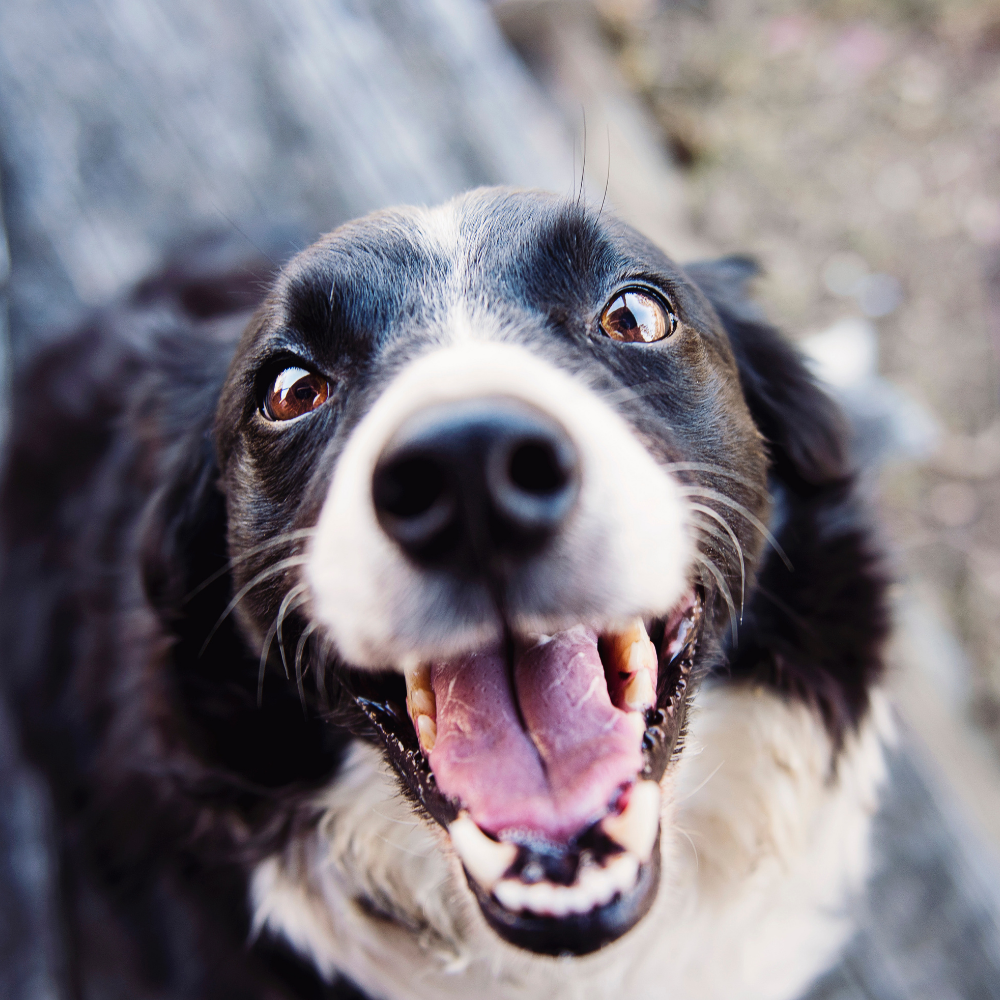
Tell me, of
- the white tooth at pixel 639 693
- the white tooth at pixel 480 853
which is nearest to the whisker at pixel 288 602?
the white tooth at pixel 480 853

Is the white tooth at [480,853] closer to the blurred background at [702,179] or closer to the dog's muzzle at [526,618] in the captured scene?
the dog's muzzle at [526,618]

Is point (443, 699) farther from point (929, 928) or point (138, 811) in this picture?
point (929, 928)

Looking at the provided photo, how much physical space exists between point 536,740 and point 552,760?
37mm

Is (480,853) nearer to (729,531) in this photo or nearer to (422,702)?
(422,702)

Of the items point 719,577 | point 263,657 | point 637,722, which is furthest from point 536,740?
point 263,657

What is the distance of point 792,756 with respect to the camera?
5.41 feet

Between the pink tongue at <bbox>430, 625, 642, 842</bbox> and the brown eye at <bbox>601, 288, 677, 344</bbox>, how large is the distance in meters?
0.50

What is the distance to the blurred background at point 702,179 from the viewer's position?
88.4 inches

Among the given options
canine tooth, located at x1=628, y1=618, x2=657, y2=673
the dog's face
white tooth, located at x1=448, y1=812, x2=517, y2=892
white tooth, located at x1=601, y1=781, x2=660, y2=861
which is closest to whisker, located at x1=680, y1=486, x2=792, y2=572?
the dog's face

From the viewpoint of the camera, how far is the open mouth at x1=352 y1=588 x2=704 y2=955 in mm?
1069

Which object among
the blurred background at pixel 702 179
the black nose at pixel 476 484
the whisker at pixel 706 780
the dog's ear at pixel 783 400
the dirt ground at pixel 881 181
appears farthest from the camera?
the dirt ground at pixel 881 181

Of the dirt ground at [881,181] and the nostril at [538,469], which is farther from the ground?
the nostril at [538,469]

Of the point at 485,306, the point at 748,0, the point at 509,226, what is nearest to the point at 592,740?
the point at 485,306

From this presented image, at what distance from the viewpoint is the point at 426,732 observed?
1.23 metres
